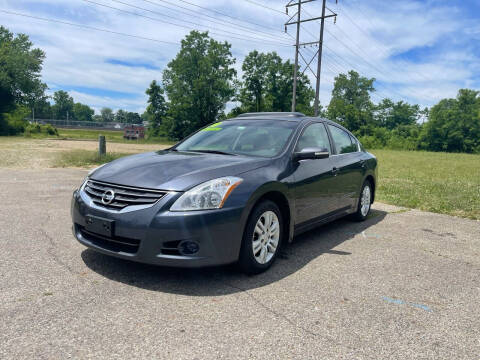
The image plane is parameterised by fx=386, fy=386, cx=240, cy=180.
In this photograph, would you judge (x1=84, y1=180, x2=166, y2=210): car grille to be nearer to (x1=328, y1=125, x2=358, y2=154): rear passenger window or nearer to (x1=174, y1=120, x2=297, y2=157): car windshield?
(x1=174, y1=120, x2=297, y2=157): car windshield

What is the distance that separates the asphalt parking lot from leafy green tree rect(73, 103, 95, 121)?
176472 millimetres

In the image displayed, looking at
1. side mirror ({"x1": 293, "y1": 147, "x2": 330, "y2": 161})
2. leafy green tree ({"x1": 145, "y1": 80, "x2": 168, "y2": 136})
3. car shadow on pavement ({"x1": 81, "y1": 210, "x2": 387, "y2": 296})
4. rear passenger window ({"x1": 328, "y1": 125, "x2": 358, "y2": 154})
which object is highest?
leafy green tree ({"x1": 145, "y1": 80, "x2": 168, "y2": 136})

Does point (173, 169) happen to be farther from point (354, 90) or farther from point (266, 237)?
point (354, 90)

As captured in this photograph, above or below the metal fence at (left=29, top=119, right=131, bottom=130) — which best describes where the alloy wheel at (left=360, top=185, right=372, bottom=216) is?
below

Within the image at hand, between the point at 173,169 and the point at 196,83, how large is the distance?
2218 inches

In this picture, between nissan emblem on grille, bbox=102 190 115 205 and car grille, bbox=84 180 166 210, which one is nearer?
car grille, bbox=84 180 166 210

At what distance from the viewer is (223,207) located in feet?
10.4

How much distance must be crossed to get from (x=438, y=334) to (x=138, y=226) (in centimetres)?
232

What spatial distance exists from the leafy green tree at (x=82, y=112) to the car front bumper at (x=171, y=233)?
580 ft

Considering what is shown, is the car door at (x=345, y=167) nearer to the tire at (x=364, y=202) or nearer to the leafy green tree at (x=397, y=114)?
the tire at (x=364, y=202)

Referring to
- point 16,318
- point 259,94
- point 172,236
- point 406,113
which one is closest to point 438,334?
point 172,236

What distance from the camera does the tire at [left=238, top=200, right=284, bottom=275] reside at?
3.42 meters

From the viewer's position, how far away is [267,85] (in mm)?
62375

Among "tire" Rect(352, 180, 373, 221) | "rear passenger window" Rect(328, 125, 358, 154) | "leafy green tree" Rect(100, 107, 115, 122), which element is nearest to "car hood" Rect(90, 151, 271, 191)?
"rear passenger window" Rect(328, 125, 358, 154)
